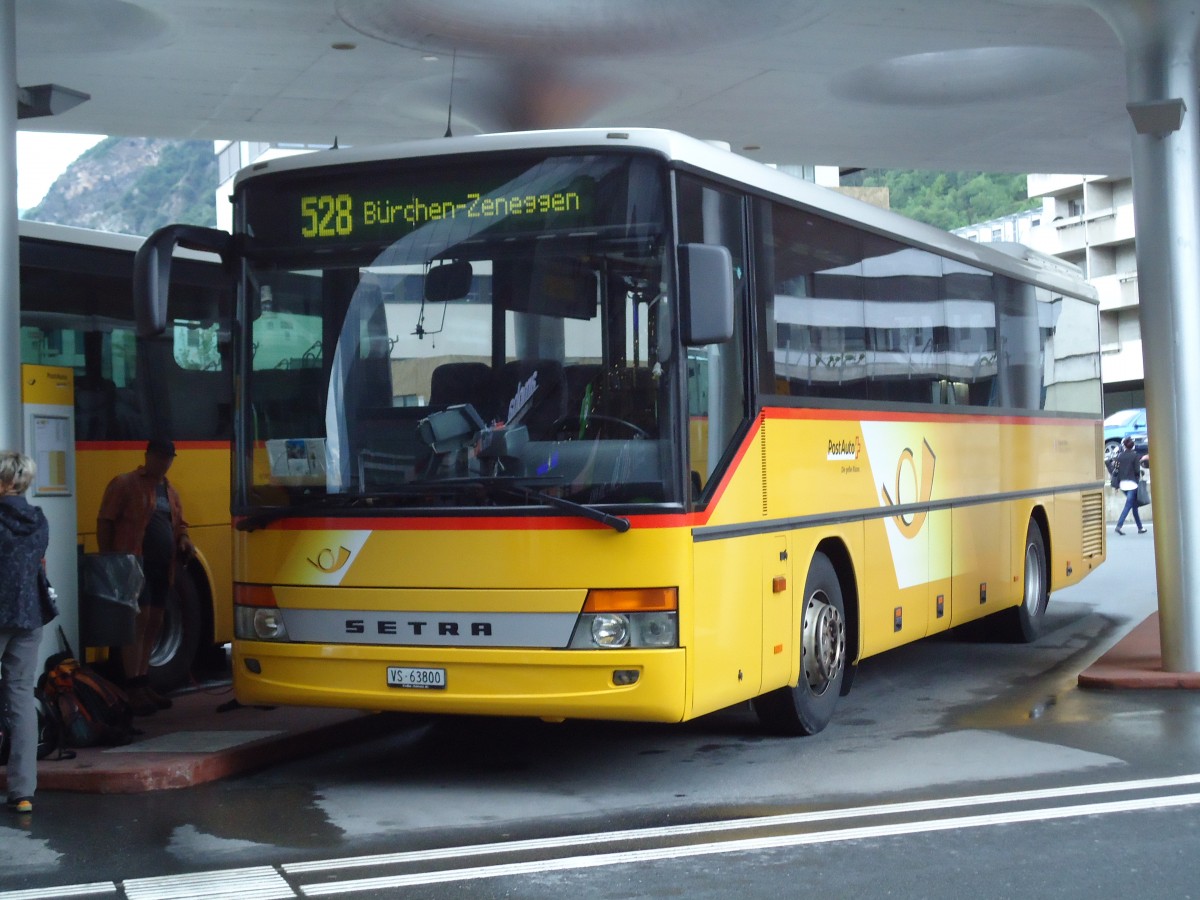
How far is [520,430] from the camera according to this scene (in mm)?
7715

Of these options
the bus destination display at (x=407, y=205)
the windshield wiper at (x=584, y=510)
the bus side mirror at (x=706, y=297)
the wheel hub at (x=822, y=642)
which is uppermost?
the bus destination display at (x=407, y=205)

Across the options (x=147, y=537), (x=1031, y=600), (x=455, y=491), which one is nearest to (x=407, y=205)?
(x=455, y=491)

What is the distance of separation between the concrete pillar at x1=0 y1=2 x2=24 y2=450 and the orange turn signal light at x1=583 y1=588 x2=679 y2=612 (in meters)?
3.73

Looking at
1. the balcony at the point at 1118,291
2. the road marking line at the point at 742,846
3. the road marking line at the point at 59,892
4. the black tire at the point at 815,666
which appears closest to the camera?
the road marking line at the point at 59,892

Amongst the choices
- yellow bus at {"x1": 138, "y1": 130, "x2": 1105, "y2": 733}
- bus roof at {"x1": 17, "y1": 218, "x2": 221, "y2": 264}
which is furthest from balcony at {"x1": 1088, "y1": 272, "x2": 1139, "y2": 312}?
yellow bus at {"x1": 138, "y1": 130, "x2": 1105, "y2": 733}

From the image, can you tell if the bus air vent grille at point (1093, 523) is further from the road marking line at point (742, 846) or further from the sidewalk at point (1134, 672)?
the road marking line at point (742, 846)

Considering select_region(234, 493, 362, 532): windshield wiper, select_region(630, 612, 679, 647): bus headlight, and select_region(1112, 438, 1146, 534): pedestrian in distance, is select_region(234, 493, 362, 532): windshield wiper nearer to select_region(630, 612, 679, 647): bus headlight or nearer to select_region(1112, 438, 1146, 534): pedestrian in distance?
select_region(630, 612, 679, 647): bus headlight

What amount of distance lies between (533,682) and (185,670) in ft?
19.2

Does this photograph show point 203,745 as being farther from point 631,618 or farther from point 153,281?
point 631,618

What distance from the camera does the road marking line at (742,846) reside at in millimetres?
6266

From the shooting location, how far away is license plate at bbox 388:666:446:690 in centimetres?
793

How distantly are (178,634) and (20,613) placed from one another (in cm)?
507

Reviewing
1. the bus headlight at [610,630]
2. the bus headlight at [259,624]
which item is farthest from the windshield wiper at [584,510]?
the bus headlight at [259,624]

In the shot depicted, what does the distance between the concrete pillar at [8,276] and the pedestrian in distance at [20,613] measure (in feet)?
4.74
